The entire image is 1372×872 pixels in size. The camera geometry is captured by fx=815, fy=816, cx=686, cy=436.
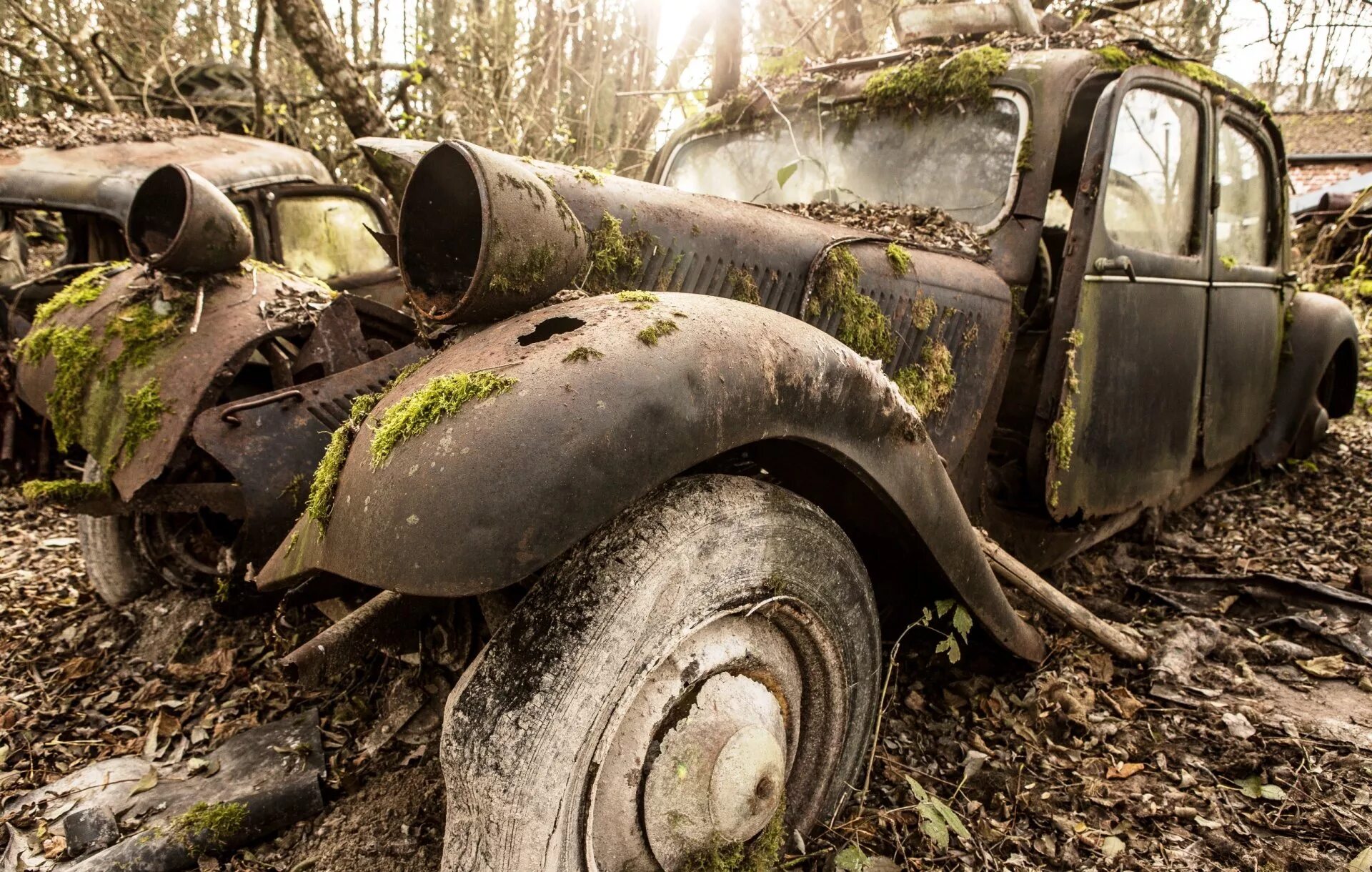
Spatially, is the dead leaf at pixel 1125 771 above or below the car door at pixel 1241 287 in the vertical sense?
below

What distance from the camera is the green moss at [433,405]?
1.23 m

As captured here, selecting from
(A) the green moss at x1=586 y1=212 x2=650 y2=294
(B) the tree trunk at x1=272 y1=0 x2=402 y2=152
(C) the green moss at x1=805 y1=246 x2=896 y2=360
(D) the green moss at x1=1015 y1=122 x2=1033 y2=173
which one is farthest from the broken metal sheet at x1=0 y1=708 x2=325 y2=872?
(B) the tree trunk at x1=272 y1=0 x2=402 y2=152

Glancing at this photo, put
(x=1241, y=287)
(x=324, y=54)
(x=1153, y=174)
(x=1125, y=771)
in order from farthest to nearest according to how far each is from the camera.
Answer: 1. (x=324, y=54)
2. (x=1241, y=287)
3. (x=1153, y=174)
4. (x=1125, y=771)

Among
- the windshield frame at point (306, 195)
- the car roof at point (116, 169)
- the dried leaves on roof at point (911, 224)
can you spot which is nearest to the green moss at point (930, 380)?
the dried leaves on roof at point (911, 224)

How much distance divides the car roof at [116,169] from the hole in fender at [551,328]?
4163 mm

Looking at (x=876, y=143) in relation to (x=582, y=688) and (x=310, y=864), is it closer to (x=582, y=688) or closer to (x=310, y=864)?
(x=582, y=688)

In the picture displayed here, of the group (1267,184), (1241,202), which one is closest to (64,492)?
(1241,202)

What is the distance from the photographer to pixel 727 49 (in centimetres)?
392

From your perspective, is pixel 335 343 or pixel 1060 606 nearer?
pixel 335 343

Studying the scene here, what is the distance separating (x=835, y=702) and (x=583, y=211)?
3.97 feet

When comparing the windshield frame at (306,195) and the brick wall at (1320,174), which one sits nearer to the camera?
the windshield frame at (306,195)

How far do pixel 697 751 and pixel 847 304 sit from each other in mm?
1234

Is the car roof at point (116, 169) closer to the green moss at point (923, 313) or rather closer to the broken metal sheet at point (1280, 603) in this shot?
the green moss at point (923, 313)

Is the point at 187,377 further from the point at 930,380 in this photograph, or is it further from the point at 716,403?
the point at 930,380
